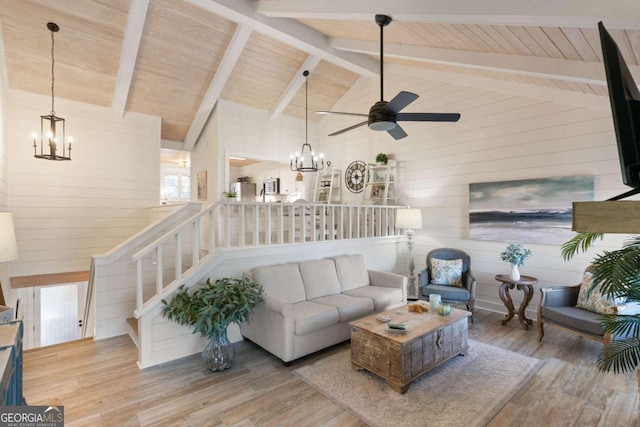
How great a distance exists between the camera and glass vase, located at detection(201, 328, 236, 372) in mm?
3076

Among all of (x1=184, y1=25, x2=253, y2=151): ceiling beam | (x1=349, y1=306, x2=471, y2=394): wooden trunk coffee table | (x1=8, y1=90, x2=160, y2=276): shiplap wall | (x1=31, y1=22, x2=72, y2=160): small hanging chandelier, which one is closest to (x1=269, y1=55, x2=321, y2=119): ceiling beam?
(x1=184, y1=25, x2=253, y2=151): ceiling beam

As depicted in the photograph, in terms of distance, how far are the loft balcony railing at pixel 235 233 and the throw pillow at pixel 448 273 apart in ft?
4.19

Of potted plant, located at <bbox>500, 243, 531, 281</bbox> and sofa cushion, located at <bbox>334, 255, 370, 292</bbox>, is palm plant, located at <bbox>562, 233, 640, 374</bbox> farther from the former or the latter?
sofa cushion, located at <bbox>334, 255, 370, 292</bbox>

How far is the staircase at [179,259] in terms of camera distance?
322cm

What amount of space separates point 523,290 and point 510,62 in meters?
2.93

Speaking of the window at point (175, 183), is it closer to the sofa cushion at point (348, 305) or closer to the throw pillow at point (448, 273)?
the sofa cushion at point (348, 305)

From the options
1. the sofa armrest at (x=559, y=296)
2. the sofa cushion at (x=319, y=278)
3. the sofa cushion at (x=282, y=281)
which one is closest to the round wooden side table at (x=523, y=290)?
the sofa armrest at (x=559, y=296)

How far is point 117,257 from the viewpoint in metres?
4.00

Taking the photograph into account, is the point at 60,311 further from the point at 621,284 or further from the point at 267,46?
the point at 621,284

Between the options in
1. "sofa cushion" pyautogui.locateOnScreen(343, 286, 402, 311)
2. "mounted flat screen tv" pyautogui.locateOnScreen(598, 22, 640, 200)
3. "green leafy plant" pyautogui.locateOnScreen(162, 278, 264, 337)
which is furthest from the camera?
"sofa cushion" pyautogui.locateOnScreen(343, 286, 402, 311)

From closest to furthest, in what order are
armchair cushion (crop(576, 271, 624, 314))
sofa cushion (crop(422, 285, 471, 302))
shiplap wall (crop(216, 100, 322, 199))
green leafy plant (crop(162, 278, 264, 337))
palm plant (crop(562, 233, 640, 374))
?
palm plant (crop(562, 233, 640, 374)), green leafy plant (crop(162, 278, 264, 337)), armchair cushion (crop(576, 271, 624, 314)), sofa cushion (crop(422, 285, 471, 302)), shiplap wall (crop(216, 100, 322, 199))

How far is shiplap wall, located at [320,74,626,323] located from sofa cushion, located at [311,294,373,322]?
2350 millimetres

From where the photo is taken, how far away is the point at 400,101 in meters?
2.81

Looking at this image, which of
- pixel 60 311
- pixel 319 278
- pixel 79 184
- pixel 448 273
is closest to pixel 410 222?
pixel 448 273
